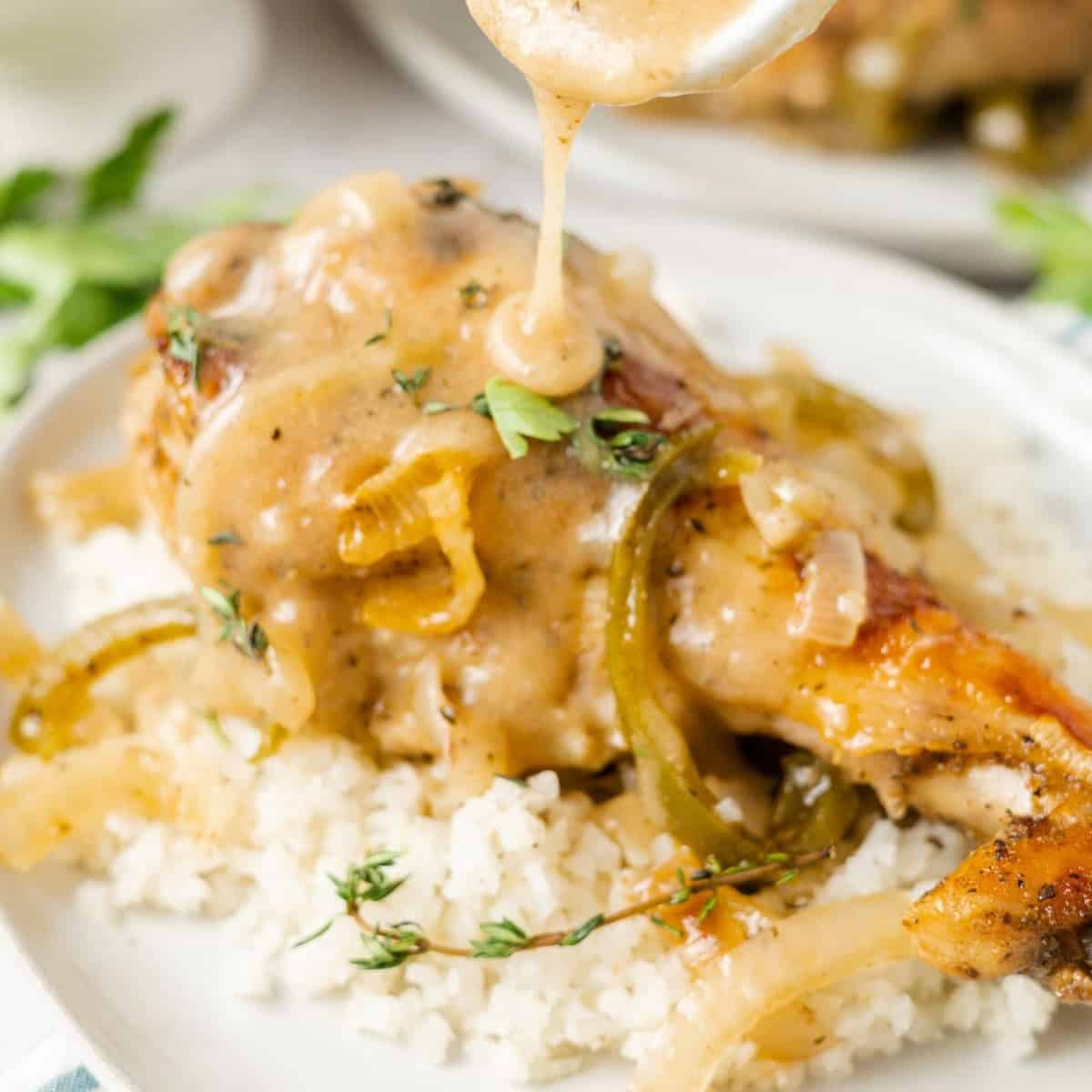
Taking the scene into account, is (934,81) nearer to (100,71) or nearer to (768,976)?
(100,71)

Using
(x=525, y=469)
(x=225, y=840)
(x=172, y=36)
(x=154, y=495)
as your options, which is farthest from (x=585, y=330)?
(x=172, y=36)

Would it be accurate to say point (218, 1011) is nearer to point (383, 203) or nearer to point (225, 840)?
point (225, 840)

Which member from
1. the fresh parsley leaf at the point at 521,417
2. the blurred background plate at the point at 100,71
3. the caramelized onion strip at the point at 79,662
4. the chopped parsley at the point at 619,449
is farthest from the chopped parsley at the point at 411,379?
the blurred background plate at the point at 100,71

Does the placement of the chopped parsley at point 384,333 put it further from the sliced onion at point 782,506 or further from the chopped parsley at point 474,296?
the sliced onion at point 782,506

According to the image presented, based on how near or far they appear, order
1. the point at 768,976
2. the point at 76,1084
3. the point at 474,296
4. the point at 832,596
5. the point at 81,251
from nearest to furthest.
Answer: the point at 768,976, the point at 76,1084, the point at 832,596, the point at 474,296, the point at 81,251

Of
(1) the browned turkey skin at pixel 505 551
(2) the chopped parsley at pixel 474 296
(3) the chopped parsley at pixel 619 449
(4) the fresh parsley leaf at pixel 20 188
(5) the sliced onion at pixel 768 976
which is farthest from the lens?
(4) the fresh parsley leaf at pixel 20 188

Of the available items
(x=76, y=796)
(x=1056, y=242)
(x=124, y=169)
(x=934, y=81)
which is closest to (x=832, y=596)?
(x=76, y=796)
